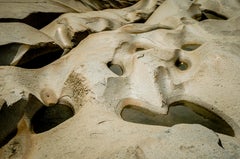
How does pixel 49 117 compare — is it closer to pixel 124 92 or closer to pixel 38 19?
pixel 124 92

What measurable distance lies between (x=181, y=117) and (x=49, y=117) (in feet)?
5.56

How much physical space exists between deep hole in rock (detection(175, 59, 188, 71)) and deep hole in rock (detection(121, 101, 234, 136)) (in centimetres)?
72

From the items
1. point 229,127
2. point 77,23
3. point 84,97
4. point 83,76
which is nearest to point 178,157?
point 229,127

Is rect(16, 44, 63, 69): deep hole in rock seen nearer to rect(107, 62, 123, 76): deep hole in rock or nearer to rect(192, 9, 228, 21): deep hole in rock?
rect(107, 62, 123, 76): deep hole in rock

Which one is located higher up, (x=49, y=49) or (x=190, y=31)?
(x=190, y=31)

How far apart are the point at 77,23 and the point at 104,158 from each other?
3.15m

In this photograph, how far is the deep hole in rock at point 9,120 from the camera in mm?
3494

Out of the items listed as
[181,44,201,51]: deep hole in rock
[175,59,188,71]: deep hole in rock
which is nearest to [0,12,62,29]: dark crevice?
[181,44,201,51]: deep hole in rock

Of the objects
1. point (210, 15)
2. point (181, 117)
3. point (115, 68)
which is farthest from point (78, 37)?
point (210, 15)

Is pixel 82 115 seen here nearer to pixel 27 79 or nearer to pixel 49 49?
pixel 27 79

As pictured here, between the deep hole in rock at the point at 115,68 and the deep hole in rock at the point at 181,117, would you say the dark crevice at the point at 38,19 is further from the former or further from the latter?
the deep hole in rock at the point at 181,117

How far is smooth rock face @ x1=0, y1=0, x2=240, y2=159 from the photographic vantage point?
3021 millimetres

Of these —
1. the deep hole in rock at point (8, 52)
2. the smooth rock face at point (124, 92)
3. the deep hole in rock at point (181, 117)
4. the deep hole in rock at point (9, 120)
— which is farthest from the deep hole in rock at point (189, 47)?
the deep hole in rock at point (9, 120)

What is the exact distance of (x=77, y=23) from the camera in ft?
17.9
